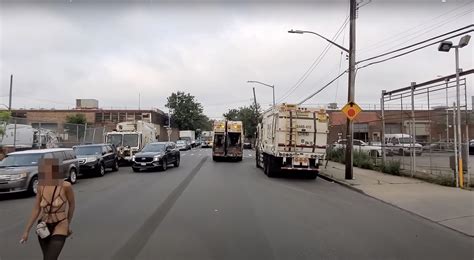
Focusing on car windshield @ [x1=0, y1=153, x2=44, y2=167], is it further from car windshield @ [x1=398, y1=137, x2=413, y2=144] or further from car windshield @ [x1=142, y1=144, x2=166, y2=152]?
car windshield @ [x1=398, y1=137, x2=413, y2=144]

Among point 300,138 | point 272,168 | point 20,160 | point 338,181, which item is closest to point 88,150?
point 20,160

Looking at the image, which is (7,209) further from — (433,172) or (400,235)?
(433,172)

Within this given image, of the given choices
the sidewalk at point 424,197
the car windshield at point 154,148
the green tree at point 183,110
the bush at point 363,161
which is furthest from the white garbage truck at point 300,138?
the green tree at point 183,110

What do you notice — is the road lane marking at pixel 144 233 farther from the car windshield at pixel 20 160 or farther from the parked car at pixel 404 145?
the parked car at pixel 404 145

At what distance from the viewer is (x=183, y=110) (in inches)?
4038

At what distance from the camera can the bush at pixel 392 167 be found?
68.7ft

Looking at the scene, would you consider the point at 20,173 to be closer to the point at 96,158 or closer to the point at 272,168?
the point at 96,158

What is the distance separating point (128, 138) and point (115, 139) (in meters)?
0.85

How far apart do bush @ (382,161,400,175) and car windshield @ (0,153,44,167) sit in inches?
603

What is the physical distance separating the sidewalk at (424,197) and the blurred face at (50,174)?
761 cm

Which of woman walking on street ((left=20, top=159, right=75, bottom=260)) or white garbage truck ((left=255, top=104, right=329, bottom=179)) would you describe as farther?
white garbage truck ((left=255, top=104, right=329, bottom=179))

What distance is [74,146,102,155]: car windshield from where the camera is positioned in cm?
2225

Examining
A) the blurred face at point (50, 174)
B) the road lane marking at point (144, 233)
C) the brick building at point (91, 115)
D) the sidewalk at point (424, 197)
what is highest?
the brick building at point (91, 115)

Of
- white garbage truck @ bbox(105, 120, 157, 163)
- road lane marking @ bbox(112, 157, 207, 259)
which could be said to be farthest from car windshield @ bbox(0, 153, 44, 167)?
white garbage truck @ bbox(105, 120, 157, 163)
